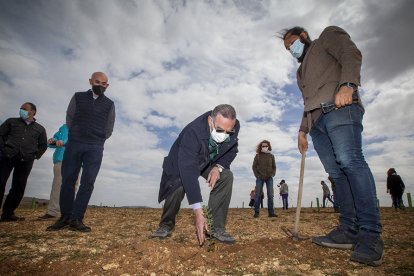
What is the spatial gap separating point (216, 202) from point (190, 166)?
732 millimetres

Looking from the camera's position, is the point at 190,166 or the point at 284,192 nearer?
the point at 190,166

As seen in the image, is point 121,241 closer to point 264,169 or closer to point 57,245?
point 57,245

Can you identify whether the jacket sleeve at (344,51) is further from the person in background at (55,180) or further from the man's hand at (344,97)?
the person in background at (55,180)

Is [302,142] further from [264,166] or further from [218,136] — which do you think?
[264,166]

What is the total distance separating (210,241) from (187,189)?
2.10 feet

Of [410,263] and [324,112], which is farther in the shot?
[324,112]

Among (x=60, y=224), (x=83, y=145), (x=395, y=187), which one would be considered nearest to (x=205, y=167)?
(x=83, y=145)

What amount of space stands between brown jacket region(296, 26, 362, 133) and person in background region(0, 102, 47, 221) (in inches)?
236

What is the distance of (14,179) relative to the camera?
5707mm

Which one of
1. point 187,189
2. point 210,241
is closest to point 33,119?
point 187,189

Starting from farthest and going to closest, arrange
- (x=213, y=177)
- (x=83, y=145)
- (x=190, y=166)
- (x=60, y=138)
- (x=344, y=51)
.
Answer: (x=60, y=138)
(x=83, y=145)
(x=213, y=177)
(x=190, y=166)
(x=344, y=51)

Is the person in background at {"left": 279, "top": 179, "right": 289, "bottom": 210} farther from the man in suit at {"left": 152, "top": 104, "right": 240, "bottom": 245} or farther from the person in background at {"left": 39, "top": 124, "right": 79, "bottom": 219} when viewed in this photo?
the man in suit at {"left": 152, "top": 104, "right": 240, "bottom": 245}

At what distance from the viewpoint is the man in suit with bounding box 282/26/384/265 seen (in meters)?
2.48

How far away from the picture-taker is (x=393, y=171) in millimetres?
13562
